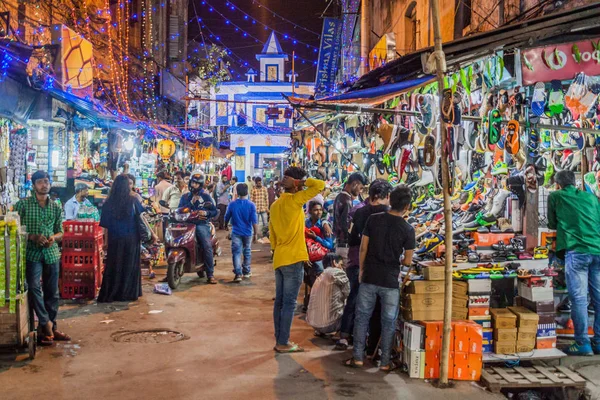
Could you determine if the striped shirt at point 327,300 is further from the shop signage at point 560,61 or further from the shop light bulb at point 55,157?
the shop light bulb at point 55,157

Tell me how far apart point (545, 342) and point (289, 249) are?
306 centimetres

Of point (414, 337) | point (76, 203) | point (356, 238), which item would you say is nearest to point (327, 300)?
point (356, 238)

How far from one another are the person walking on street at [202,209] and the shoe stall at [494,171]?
2.57 m

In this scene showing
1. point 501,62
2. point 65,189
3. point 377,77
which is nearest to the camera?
point 501,62

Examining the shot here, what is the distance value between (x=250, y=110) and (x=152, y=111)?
32.3 feet

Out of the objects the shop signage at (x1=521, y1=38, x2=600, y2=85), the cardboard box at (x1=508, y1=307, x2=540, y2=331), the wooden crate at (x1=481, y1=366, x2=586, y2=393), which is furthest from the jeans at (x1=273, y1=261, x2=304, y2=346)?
the shop signage at (x1=521, y1=38, x2=600, y2=85)

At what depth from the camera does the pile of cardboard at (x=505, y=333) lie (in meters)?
6.21

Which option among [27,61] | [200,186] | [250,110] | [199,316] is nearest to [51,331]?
[199,316]

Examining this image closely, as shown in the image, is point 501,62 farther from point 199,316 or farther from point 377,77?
point 199,316

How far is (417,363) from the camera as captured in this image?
19.2 ft

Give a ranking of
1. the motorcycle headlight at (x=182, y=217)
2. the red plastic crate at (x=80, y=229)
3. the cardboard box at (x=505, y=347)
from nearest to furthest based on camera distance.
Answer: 1. the cardboard box at (x=505, y=347)
2. the red plastic crate at (x=80, y=229)
3. the motorcycle headlight at (x=182, y=217)

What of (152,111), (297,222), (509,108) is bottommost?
(297,222)

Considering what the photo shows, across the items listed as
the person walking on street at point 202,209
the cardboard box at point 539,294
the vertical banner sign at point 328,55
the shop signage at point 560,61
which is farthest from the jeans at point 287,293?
the vertical banner sign at point 328,55

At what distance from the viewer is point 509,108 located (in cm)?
796
